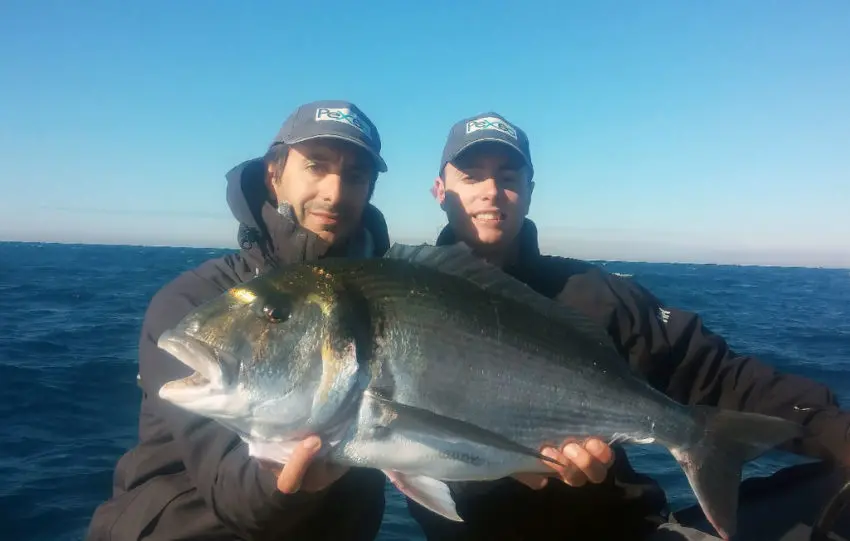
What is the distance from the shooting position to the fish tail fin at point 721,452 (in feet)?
10.3

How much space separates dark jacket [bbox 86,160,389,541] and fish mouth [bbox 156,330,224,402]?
1.69 ft

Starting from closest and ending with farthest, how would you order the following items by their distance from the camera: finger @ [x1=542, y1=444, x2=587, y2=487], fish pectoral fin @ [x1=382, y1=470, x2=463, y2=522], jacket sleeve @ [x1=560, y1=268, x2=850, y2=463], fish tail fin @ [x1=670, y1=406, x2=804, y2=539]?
1. fish pectoral fin @ [x1=382, y1=470, x2=463, y2=522]
2. finger @ [x1=542, y1=444, x2=587, y2=487]
3. fish tail fin @ [x1=670, y1=406, x2=804, y2=539]
4. jacket sleeve @ [x1=560, y1=268, x2=850, y2=463]

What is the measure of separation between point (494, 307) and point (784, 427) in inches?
62.0

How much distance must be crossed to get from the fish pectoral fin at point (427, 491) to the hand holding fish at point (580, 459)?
0.50 meters

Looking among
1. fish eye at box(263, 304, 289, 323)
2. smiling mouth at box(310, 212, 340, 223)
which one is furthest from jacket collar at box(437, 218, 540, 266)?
fish eye at box(263, 304, 289, 323)

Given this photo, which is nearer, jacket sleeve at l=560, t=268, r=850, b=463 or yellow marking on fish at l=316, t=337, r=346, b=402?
yellow marking on fish at l=316, t=337, r=346, b=402

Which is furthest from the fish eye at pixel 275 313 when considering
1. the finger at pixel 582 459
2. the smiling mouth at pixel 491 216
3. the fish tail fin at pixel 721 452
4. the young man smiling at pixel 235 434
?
the fish tail fin at pixel 721 452

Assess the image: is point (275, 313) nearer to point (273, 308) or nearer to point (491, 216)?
point (273, 308)

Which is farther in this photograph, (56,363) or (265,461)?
(56,363)

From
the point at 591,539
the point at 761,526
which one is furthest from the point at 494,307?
the point at 761,526

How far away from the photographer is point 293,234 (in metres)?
3.81

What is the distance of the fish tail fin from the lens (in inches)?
123

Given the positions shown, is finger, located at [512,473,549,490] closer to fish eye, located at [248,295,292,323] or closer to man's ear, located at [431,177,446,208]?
fish eye, located at [248,295,292,323]

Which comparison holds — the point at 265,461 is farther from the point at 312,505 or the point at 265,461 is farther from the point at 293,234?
the point at 293,234
